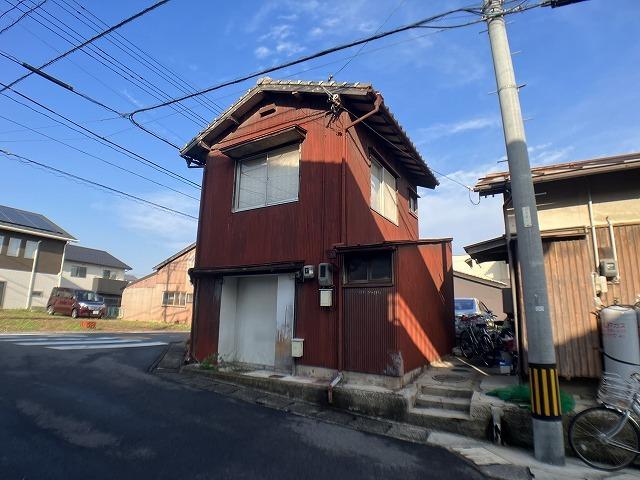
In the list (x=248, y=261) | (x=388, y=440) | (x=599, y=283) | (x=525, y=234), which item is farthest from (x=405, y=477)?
(x=248, y=261)

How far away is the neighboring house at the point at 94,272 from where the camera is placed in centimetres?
3752

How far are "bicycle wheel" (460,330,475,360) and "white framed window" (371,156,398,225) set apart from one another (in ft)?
13.1

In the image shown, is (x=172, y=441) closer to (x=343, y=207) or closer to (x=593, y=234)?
(x=343, y=207)

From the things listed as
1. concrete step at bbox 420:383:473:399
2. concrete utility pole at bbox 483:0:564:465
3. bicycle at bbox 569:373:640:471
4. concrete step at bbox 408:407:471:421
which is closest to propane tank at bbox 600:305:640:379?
bicycle at bbox 569:373:640:471

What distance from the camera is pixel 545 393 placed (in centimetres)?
502

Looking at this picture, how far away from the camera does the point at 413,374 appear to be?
25.9ft

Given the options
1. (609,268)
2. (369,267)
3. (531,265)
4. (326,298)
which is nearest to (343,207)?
(369,267)

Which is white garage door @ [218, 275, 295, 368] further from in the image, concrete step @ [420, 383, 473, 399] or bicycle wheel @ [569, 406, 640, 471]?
bicycle wheel @ [569, 406, 640, 471]

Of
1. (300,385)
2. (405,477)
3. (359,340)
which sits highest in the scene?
(359,340)

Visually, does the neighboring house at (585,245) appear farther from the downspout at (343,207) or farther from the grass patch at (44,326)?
the grass patch at (44,326)

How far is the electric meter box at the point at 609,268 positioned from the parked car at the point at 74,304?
28519mm

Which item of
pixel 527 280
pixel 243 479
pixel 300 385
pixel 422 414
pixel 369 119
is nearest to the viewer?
pixel 243 479

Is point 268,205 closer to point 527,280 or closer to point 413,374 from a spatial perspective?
point 413,374

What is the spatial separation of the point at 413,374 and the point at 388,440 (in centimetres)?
241
